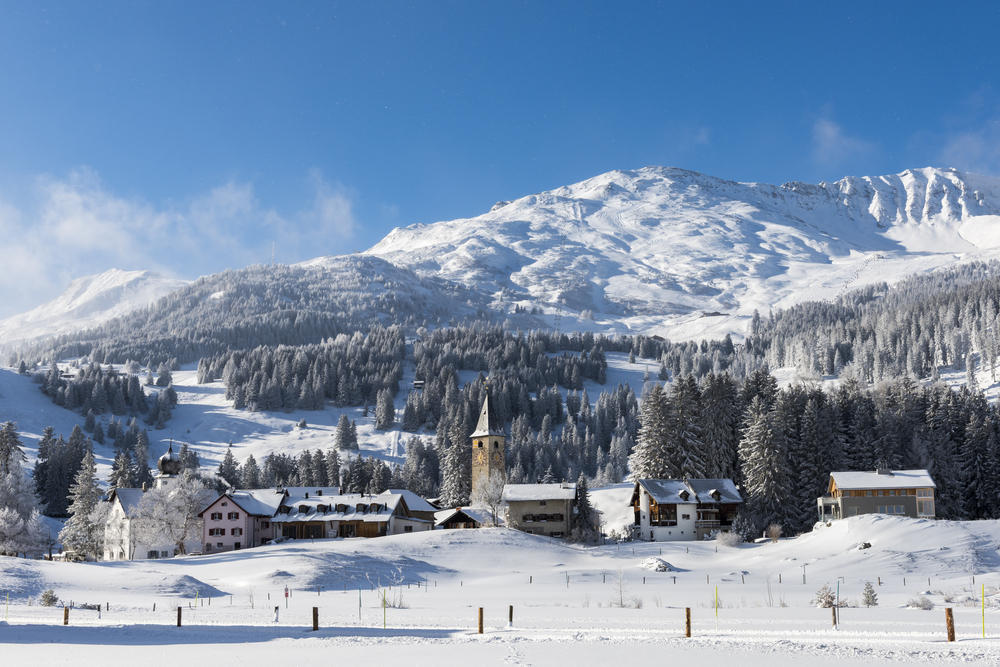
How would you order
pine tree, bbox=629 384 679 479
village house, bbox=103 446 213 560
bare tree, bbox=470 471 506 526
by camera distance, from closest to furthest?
1. village house, bbox=103 446 213 560
2. pine tree, bbox=629 384 679 479
3. bare tree, bbox=470 471 506 526

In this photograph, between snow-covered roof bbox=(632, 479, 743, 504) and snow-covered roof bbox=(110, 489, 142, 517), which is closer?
snow-covered roof bbox=(632, 479, 743, 504)

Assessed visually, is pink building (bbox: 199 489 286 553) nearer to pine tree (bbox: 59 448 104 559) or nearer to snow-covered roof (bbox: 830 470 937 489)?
pine tree (bbox: 59 448 104 559)

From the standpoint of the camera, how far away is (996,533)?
69875 mm

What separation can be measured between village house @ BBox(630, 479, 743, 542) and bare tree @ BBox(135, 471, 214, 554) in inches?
1787

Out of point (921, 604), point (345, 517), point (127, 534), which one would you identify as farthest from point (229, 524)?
point (921, 604)

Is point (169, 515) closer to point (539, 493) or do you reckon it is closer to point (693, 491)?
point (539, 493)

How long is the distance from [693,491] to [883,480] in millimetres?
17484

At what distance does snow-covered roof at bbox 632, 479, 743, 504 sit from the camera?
9056 centimetres

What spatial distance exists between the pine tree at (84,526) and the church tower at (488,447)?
155 ft

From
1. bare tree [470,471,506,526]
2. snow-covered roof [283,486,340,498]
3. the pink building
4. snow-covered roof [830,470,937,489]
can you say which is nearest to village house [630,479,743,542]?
snow-covered roof [830,470,937,489]

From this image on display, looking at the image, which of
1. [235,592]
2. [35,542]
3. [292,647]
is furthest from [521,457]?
[292,647]

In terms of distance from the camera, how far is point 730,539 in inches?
3243

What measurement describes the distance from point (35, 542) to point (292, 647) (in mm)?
63164

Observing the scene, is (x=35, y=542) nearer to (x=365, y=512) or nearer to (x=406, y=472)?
(x=365, y=512)
